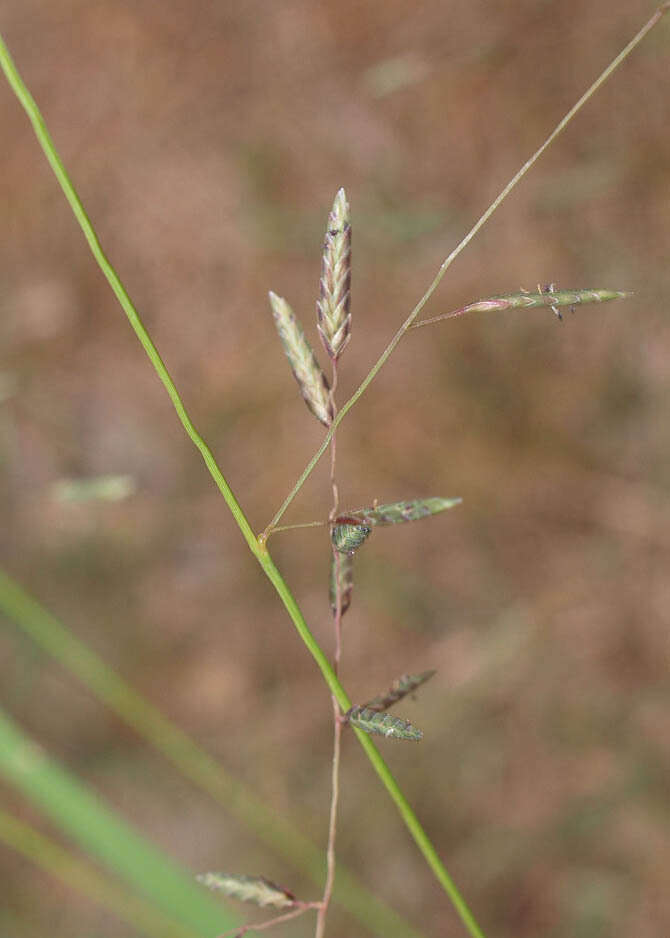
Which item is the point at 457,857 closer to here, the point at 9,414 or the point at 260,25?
the point at 9,414

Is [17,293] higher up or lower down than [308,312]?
higher up

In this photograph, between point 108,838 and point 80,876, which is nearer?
point 108,838

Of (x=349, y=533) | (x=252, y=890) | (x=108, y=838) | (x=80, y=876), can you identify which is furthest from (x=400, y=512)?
(x=80, y=876)

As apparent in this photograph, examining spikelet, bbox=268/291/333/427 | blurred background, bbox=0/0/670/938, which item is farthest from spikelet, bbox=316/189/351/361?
blurred background, bbox=0/0/670/938

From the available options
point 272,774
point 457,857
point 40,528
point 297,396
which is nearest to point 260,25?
point 297,396

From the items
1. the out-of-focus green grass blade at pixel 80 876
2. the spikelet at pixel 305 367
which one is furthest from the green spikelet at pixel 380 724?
the out-of-focus green grass blade at pixel 80 876

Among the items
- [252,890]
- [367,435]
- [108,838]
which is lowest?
[252,890]

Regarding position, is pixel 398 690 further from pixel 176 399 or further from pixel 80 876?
pixel 80 876

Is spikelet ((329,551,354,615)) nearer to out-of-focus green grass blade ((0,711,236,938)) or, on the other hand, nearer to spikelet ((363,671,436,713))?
spikelet ((363,671,436,713))
